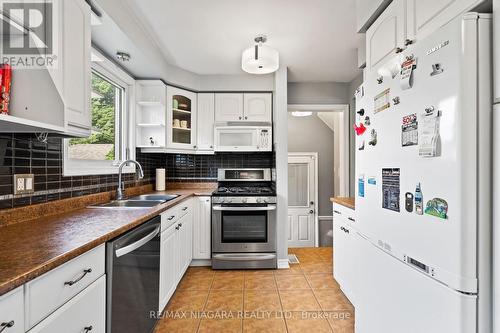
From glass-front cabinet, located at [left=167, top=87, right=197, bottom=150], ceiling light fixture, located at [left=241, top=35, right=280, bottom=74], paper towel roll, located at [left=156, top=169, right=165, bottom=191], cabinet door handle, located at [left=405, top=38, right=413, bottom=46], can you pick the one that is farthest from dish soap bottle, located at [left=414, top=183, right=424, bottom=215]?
paper towel roll, located at [left=156, top=169, right=165, bottom=191]

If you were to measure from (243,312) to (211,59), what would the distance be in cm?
262

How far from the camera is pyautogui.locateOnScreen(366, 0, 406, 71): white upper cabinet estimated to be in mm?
1381

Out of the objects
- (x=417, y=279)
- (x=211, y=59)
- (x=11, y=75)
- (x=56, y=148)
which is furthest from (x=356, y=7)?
(x=56, y=148)

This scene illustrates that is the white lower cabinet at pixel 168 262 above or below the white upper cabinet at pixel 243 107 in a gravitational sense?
below

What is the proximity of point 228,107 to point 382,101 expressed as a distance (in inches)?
93.2

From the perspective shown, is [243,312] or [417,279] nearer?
[417,279]

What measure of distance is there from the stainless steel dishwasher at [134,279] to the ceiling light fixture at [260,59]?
149 centimetres

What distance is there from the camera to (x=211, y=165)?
3.74 meters

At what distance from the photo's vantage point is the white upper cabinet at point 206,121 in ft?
11.4

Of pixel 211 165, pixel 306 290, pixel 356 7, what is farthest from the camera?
pixel 211 165

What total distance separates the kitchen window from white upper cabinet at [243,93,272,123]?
1408mm

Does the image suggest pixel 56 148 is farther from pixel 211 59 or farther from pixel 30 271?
pixel 211 59

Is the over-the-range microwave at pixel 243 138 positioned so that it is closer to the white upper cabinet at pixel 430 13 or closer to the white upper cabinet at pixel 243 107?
the white upper cabinet at pixel 243 107

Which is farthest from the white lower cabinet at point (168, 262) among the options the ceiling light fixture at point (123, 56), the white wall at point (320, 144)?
the white wall at point (320, 144)
